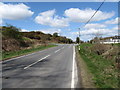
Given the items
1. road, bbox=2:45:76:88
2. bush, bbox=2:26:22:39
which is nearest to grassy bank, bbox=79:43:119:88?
road, bbox=2:45:76:88

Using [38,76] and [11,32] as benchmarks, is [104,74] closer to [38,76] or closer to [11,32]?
[38,76]

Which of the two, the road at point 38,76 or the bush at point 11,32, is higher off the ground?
the bush at point 11,32

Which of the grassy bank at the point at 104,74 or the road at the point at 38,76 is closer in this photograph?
the grassy bank at the point at 104,74

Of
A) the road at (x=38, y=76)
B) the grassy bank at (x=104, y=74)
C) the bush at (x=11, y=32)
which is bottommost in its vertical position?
the road at (x=38, y=76)

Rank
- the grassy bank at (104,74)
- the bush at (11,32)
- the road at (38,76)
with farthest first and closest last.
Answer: the bush at (11,32) → the road at (38,76) → the grassy bank at (104,74)

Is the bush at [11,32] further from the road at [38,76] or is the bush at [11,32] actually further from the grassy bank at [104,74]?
the grassy bank at [104,74]

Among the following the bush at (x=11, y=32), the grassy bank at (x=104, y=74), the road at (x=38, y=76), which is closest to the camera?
the grassy bank at (x=104, y=74)

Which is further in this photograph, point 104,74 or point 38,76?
point 104,74

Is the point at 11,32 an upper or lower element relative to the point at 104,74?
upper

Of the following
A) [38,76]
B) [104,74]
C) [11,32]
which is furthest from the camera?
[11,32]

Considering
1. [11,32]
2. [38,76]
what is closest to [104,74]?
[38,76]

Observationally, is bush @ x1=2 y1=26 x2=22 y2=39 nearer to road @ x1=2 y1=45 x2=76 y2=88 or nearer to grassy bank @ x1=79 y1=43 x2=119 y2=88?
road @ x1=2 y1=45 x2=76 y2=88

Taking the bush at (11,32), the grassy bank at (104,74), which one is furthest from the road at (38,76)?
the bush at (11,32)

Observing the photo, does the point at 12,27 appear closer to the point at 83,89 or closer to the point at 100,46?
the point at 100,46
